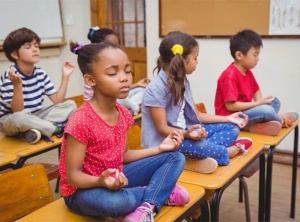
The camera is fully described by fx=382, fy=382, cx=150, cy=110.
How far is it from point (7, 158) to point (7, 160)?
29 millimetres

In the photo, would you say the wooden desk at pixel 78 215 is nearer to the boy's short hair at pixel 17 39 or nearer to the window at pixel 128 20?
the boy's short hair at pixel 17 39

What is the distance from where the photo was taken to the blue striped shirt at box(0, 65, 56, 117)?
2.27 meters

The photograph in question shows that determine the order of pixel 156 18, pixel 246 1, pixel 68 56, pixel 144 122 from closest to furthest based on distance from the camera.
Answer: pixel 144 122 → pixel 246 1 → pixel 156 18 → pixel 68 56

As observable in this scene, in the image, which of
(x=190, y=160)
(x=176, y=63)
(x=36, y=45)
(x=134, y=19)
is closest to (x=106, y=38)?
(x=36, y=45)

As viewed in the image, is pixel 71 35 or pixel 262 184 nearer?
pixel 262 184

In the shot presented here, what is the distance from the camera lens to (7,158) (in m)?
1.76

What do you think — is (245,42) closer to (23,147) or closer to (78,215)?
(23,147)

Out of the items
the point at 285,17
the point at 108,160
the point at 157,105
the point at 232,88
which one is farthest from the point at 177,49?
the point at 285,17

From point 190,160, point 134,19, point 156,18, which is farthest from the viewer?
point 134,19

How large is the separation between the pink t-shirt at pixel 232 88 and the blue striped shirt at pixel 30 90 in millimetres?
1085

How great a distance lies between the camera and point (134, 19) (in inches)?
173

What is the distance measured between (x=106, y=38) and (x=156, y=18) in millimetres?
1465

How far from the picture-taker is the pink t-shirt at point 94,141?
1179mm

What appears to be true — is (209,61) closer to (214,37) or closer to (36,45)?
(214,37)
